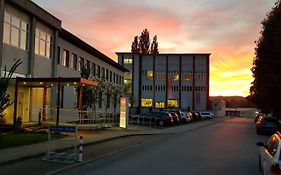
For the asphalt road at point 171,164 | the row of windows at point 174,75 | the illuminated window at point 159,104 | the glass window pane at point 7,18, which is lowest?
the asphalt road at point 171,164

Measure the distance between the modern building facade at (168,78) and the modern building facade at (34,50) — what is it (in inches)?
2518

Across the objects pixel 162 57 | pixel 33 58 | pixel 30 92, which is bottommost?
pixel 30 92

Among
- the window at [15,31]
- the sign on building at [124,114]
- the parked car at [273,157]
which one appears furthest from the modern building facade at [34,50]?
the parked car at [273,157]

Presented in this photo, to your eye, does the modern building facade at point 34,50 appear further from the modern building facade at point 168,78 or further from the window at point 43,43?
the modern building facade at point 168,78

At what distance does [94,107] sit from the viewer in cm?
5009

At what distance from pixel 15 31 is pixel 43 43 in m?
5.10

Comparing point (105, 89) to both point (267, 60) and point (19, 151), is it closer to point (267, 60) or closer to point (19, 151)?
point (267, 60)

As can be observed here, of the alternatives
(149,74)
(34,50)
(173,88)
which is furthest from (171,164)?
(149,74)

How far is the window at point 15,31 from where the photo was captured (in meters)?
27.5

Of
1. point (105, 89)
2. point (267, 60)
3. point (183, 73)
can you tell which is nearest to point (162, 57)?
point (183, 73)

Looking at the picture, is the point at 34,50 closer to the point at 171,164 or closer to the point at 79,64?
the point at 79,64

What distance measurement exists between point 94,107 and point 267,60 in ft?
67.4

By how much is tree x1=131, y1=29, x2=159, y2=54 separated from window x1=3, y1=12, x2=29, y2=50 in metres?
84.3

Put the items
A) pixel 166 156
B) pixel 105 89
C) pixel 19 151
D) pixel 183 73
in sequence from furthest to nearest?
1. pixel 183 73
2. pixel 105 89
3. pixel 166 156
4. pixel 19 151
